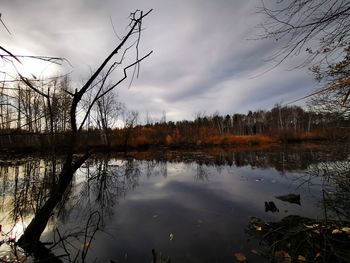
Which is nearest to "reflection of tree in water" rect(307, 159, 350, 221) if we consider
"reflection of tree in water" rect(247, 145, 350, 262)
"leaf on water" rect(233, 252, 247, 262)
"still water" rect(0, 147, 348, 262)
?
"reflection of tree in water" rect(247, 145, 350, 262)

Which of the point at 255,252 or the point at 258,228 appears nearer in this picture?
the point at 255,252

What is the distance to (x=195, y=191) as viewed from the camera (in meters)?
10.5

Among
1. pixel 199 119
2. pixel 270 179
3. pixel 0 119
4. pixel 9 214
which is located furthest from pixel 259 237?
pixel 199 119

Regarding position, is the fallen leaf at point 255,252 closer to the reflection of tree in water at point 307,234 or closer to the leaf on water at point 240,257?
the reflection of tree in water at point 307,234

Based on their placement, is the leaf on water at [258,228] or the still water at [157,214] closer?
the still water at [157,214]

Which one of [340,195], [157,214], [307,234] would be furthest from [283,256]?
[157,214]

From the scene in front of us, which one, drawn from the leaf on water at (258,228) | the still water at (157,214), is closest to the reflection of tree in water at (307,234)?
the leaf on water at (258,228)

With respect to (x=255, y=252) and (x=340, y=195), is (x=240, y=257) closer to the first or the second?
(x=255, y=252)

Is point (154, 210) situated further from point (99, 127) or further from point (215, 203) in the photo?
point (99, 127)

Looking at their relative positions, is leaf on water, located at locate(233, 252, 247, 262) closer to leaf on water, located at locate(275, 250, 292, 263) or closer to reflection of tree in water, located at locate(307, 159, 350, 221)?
leaf on water, located at locate(275, 250, 292, 263)

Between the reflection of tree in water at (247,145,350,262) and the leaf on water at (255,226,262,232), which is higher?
the reflection of tree in water at (247,145,350,262)

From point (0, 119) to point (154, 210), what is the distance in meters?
7.07

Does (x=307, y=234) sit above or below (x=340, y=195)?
above

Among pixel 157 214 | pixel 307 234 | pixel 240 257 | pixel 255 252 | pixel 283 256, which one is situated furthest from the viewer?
pixel 157 214
